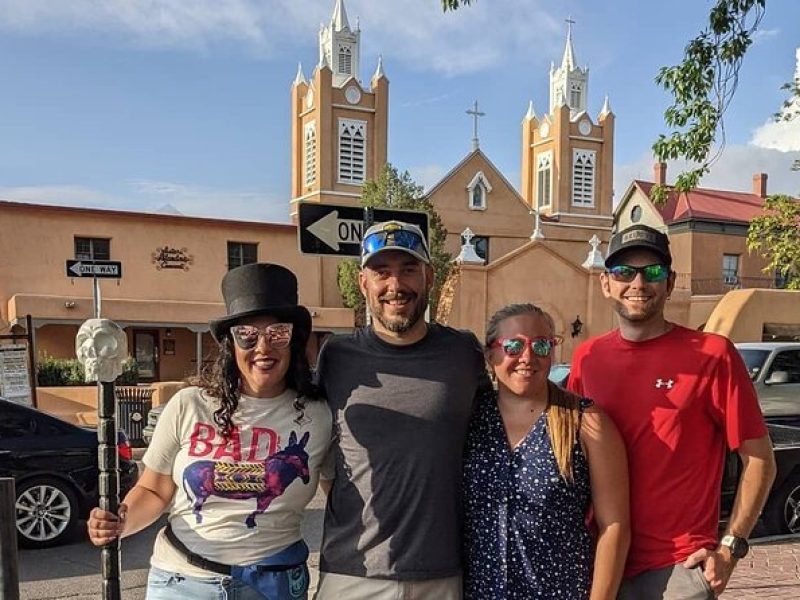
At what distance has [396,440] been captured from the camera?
2.57 meters

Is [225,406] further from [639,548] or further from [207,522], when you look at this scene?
[639,548]

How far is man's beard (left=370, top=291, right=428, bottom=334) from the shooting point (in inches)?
105

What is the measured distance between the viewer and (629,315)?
9.16 ft

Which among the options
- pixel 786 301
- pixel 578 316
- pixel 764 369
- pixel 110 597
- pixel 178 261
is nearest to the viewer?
pixel 110 597

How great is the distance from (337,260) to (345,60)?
54.1 feet

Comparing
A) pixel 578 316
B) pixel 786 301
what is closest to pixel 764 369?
pixel 786 301

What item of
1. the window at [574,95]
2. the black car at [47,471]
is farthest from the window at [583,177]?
the black car at [47,471]

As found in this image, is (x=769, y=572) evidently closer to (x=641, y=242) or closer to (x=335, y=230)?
(x=335, y=230)

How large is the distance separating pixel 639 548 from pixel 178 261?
2446cm

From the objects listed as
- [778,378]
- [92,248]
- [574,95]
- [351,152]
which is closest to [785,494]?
[778,378]

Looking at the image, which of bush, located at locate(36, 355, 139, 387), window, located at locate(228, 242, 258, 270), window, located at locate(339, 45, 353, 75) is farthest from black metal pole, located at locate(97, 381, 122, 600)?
window, located at locate(339, 45, 353, 75)

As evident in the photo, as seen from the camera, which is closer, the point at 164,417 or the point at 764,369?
the point at 164,417

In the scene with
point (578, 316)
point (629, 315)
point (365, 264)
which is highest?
point (365, 264)

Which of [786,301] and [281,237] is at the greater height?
[281,237]
